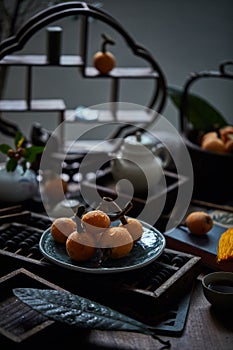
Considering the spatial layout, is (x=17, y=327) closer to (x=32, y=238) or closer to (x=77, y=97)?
(x=32, y=238)

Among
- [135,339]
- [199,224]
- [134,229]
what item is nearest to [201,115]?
[199,224]

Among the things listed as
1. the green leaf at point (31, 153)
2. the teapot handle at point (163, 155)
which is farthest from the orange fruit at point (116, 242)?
the teapot handle at point (163, 155)

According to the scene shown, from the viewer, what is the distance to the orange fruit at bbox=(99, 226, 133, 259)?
3.29 ft

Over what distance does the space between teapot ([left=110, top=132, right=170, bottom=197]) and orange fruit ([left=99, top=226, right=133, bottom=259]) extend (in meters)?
0.36

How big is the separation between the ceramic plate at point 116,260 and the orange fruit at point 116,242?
14 millimetres

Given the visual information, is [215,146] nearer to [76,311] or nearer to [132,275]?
[132,275]

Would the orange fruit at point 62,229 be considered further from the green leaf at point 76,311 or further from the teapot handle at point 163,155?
the teapot handle at point 163,155

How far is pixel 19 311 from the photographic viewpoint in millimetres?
948

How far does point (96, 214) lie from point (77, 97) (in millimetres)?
1243


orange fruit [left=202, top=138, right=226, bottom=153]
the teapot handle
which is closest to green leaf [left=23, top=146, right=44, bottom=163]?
the teapot handle

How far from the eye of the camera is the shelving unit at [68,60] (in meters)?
1.37

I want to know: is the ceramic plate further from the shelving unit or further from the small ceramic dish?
the shelving unit

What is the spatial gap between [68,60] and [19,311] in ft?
2.42

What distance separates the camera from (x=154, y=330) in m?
0.94
